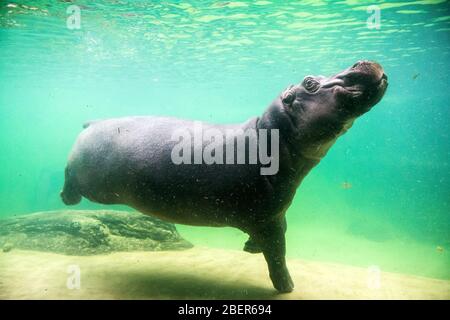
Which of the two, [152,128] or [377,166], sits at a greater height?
[152,128]

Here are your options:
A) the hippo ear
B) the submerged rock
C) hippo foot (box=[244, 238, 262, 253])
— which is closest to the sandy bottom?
the submerged rock

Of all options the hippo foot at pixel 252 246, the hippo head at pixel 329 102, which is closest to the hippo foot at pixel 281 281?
the hippo foot at pixel 252 246

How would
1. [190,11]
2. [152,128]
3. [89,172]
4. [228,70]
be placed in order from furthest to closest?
[228,70] < [190,11] < [89,172] < [152,128]

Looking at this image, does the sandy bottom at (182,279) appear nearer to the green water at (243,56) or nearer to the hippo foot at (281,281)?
the hippo foot at (281,281)

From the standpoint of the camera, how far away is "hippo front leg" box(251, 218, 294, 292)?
4.26 metres

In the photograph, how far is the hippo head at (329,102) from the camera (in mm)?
3367

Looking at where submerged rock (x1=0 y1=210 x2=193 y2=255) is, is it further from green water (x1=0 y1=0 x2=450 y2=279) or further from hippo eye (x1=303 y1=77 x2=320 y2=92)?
green water (x1=0 y1=0 x2=450 y2=279)

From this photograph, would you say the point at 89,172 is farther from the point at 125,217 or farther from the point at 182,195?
the point at 125,217

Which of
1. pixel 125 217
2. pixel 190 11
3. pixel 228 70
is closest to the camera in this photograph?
pixel 125 217

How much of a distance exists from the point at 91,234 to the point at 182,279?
7.93 ft

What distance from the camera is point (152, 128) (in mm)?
4508

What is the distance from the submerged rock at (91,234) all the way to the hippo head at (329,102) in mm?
4051

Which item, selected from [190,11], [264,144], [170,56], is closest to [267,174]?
[264,144]
